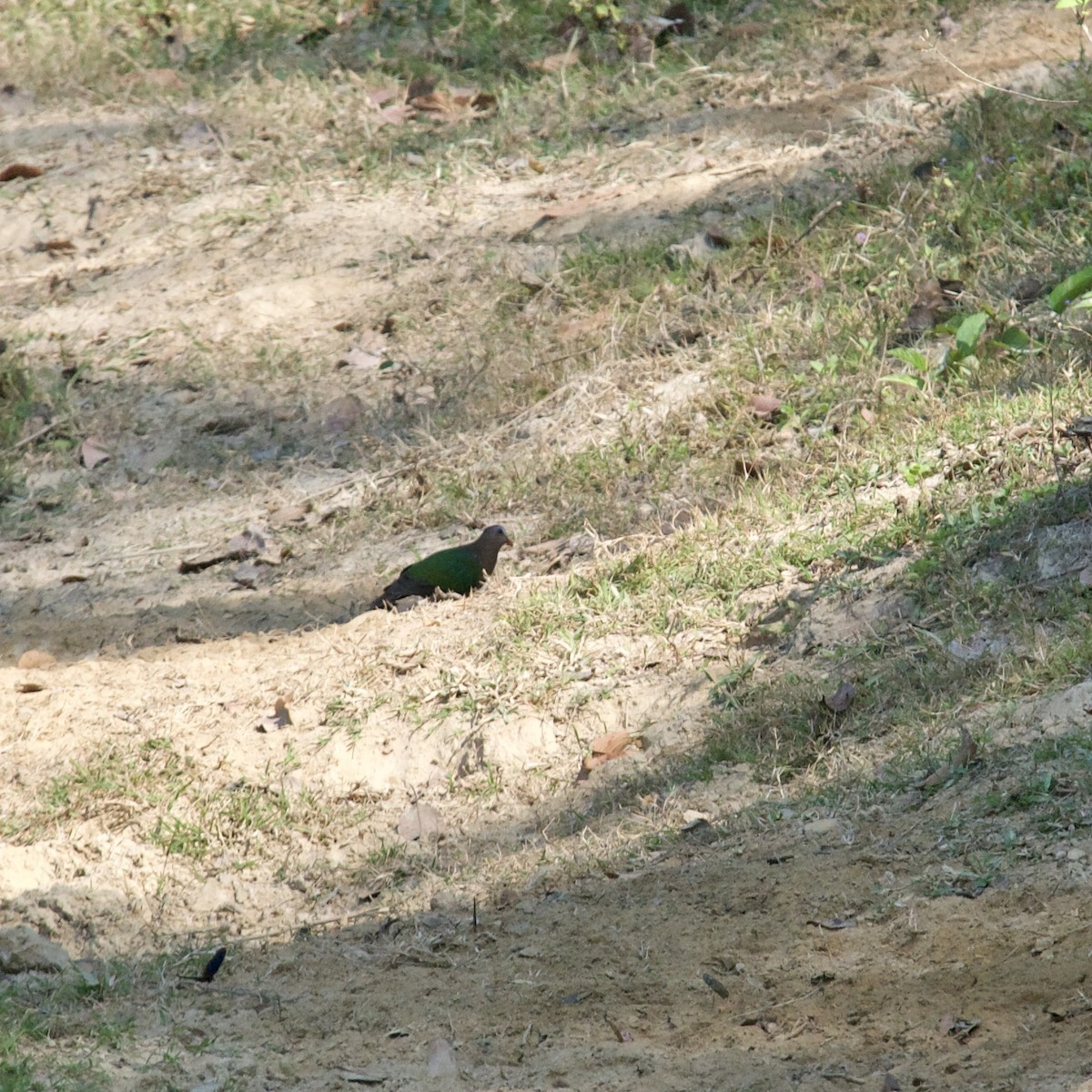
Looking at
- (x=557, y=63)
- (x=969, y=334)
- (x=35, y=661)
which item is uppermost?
(x=557, y=63)

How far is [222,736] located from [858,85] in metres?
5.17

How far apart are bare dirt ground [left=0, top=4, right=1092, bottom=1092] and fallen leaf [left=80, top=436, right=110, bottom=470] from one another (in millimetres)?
61

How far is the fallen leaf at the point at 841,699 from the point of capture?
13.4 feet

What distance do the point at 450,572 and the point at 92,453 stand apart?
2.46 m

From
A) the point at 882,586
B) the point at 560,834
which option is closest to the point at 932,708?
the point at 882,586

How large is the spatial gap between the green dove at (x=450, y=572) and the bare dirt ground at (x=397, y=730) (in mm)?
135

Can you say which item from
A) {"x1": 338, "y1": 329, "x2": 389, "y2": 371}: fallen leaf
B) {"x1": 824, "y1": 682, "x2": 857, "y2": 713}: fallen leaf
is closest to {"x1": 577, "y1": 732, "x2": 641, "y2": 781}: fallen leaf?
{"x1": 824, "y1": 682, "x2": 857, "y2": 713}: fallen leaf

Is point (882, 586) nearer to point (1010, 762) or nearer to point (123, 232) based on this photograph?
point (1010, 762)

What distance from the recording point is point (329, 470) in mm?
6492

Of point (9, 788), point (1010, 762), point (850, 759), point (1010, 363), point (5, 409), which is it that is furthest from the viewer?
point (5, 409)

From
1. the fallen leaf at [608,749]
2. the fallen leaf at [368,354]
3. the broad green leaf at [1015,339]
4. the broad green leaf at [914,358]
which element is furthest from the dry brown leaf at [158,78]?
the fallen leaf at [608,749]

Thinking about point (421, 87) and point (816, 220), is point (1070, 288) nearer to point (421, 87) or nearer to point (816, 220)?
point (816, 220)

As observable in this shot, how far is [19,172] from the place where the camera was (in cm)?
850

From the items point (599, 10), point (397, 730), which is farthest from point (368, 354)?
point (599, 10)
